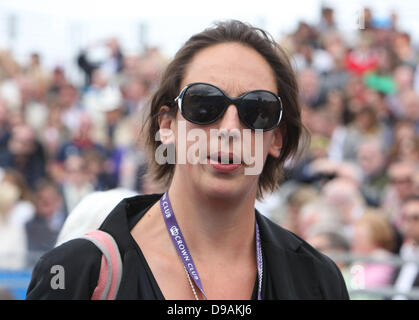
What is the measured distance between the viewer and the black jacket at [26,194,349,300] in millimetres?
2129

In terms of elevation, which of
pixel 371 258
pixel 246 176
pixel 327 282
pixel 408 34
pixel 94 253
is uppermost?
pixel 408 34

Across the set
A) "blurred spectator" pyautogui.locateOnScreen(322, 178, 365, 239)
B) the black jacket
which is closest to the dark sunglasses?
the black jacket

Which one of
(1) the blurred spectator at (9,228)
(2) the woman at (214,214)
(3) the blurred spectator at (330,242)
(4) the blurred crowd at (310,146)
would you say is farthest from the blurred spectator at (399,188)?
(2) the woman at (214,214)

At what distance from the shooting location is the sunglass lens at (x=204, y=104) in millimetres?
2350

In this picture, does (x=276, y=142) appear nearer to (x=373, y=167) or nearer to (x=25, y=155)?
(x=373, y=167)

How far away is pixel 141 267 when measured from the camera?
2258mm

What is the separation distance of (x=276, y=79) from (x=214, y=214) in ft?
1.73

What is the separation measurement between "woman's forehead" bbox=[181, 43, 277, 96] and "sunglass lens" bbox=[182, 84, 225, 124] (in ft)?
0.12

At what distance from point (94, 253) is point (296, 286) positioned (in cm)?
67

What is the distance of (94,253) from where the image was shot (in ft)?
7.07

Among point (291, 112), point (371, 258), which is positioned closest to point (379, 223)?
point (371, 258)

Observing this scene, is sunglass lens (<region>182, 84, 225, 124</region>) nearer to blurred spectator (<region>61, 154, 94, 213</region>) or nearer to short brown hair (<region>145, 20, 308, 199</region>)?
short brown hair (<region>145, 20, 308, 199</region>)

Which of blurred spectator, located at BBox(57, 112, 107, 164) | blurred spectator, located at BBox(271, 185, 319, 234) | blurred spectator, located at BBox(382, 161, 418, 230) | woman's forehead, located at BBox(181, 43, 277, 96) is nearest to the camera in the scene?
woman's forehead, located at BBox(181, 43, 277, 96)

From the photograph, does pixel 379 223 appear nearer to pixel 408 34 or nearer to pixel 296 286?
pixel 296 286
